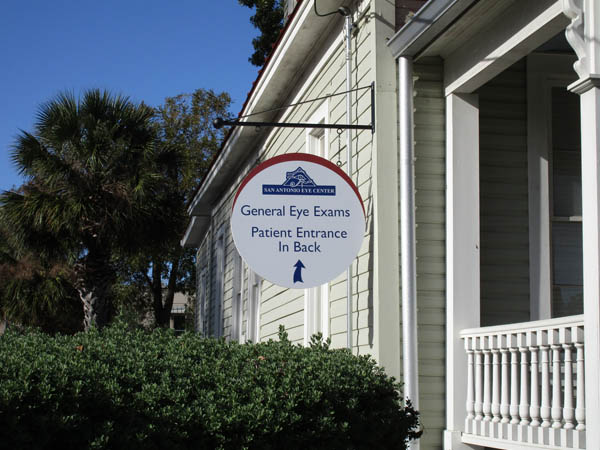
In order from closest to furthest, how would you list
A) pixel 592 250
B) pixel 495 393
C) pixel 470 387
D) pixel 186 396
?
1. pixel 592 250
2. pixel 186 396
3. pixel 495 393
4. pixel 470 387

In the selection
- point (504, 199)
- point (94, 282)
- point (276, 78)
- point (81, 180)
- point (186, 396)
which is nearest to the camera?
point (186, 396)

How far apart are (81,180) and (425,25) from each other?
11.6m

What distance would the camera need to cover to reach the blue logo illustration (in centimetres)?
672

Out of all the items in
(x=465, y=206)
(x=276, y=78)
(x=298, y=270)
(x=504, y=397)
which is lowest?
(x=504, y=397)

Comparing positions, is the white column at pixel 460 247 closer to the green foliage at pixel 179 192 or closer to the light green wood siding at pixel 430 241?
the light green wood siding at pixel 430 241

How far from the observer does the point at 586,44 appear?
4.77 metres

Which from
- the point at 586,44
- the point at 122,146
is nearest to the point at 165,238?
the point at 122,146

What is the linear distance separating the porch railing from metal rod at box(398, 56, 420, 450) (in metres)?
0.43

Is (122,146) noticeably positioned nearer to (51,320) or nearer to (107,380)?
(51,320)

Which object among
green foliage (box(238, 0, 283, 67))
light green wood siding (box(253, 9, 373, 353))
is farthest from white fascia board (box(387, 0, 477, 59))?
green foliage (box(238, 0, 283, 67))

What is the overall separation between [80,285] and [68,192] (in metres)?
2.83

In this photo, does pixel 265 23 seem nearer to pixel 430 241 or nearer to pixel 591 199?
pixel 430 241

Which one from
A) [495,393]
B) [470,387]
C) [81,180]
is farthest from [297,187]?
[81,180]

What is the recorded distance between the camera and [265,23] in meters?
29.0
